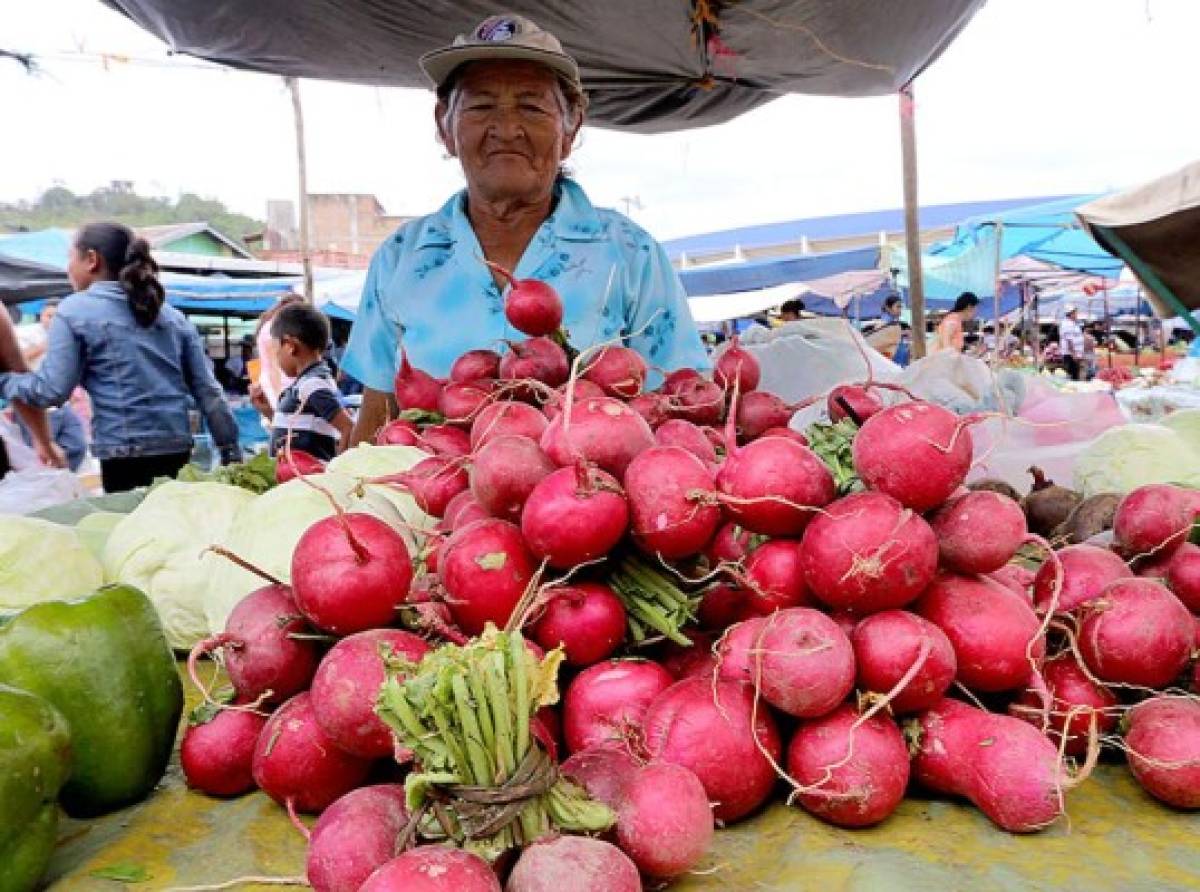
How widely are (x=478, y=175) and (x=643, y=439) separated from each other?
188 centimetres

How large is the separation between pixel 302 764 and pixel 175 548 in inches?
44.7

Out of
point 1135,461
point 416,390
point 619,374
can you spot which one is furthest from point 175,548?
point 1135,461

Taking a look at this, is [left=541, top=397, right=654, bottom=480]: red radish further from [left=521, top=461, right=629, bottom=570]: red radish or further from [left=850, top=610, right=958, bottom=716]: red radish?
[left=850, top=610, right=958, bottom=716]: red radish

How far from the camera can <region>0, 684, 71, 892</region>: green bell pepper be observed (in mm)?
1096

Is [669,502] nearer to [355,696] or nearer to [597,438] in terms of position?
[597,438]

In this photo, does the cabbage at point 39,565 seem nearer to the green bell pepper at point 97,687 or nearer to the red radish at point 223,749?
the green bell pepper at point 97,687

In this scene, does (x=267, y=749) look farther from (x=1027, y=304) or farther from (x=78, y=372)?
(x=1027, y=304)

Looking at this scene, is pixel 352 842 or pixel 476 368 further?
pixel 476 368

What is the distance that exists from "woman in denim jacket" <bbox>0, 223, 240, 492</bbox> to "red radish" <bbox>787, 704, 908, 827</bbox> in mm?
4750

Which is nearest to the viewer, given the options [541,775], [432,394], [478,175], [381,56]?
[541,775]

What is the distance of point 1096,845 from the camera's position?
120cm

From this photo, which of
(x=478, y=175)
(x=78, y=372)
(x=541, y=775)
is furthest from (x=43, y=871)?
(x=78, y=372)

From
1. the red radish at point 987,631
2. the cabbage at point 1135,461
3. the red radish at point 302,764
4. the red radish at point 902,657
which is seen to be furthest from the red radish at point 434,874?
the cabbage at point 1135,461

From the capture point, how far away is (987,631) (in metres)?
1.29
